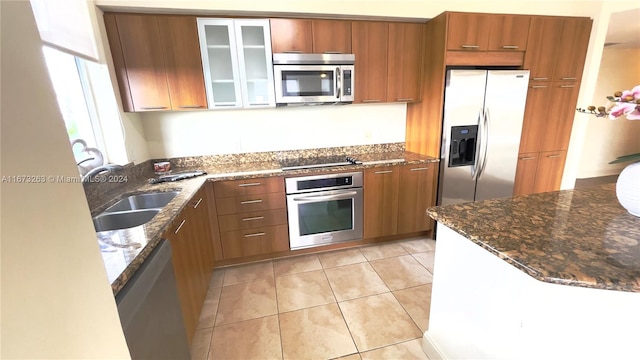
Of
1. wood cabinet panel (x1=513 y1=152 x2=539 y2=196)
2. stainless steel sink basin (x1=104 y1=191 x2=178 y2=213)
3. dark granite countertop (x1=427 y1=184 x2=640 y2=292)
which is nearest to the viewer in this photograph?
dark granite countertop (x1=427 y1=184 x2=640 y2=292)

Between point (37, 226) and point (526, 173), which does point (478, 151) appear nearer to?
point (526, 173)

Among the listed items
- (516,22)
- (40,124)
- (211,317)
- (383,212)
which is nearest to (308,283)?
(211,317)

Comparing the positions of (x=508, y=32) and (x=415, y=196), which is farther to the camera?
(x=415, y=196)

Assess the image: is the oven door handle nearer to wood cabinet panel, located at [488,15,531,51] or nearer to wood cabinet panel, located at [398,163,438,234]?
wood cabinet panel, located at [398,163,438,234]

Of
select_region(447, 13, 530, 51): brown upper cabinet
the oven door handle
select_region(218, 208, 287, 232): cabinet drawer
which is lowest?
select_region(218, 208, 287, 232): cabinet drawer

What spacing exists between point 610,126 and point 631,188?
18.7ft

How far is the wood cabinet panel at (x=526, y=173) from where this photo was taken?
2.80m

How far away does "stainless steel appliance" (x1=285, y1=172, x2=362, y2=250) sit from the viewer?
7.84ft

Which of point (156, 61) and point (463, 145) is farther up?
point (156, 61)

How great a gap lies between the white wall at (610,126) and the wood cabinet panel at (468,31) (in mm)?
3780

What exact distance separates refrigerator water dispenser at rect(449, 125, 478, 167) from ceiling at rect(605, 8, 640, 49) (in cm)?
211

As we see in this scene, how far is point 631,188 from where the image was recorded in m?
1.05

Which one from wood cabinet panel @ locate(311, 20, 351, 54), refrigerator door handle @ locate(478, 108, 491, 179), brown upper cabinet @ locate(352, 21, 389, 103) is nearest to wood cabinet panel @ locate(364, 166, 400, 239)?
brown upper cabinet @ locate(352, 21, 389, 103)

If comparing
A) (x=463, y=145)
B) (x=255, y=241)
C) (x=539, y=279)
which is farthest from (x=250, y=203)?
(x=463, y=145)
